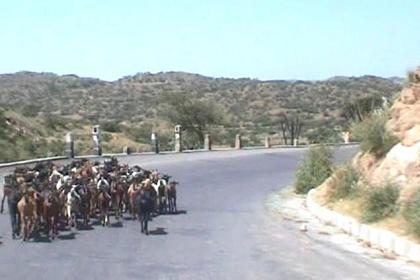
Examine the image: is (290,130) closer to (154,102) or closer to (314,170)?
(154,102)

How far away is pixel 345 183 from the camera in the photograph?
2378 cm

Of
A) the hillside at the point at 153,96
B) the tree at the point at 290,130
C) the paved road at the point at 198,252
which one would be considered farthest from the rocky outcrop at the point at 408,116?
the hillside at the point at 153,96

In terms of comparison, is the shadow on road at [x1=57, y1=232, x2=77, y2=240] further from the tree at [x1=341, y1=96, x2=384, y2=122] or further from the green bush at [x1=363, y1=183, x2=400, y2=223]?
the tree at [x1=341, y1=96, x2=384, y2=122]

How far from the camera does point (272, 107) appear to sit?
354ft

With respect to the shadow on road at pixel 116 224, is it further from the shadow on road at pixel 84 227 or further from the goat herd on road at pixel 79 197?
the shadow on road at pixel 84 227

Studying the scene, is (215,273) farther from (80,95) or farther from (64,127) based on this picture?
(80,95)

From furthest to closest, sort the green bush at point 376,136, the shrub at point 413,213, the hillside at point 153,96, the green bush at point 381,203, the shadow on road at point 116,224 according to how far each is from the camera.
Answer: the hillside at point 153,96, the green bush at point 376,136, the shadow on road at point 116,224, the green bush at point 381,203, the shrub at point 413,213

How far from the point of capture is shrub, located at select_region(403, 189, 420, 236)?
16.7 metres

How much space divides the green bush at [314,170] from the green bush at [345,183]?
14.5 ft

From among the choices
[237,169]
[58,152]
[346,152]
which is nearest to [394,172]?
[237,169]

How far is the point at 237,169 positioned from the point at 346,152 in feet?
25.9

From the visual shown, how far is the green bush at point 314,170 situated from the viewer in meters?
29.0

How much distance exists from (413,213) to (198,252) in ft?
13.6

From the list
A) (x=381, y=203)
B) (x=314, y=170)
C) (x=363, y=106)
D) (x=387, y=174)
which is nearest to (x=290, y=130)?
(x=363, y=106)
